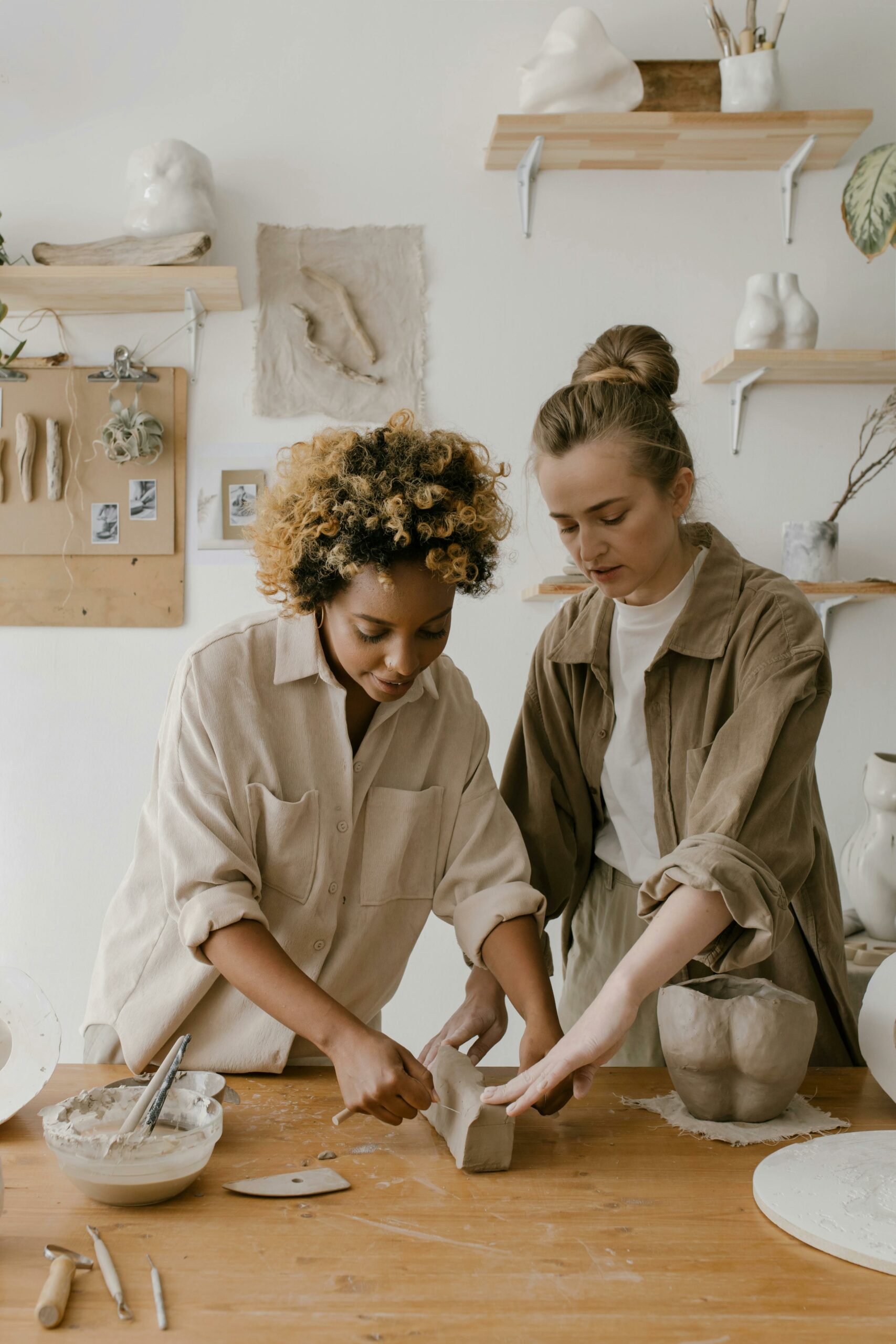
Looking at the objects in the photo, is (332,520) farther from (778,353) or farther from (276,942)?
(778,353)

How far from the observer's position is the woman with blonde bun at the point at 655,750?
1.23m

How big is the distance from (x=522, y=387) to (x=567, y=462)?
138 cm

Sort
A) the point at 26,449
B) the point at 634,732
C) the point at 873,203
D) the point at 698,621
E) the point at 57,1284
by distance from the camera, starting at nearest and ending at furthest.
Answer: the point at 57,1284 < the point at 698,621 < the point at 634,732 < the point at 873,203 < the point at 26,449

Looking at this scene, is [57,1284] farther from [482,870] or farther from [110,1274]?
[482,870]

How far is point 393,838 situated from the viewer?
4.67ft

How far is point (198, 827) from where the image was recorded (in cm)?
127

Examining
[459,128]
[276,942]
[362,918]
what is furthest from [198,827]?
[459,128]

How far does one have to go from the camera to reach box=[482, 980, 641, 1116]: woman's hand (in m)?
1.13

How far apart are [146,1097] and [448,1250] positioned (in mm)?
361

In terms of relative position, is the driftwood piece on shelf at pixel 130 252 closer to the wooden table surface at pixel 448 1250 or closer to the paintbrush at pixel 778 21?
the paintbrush at pixel 778 21

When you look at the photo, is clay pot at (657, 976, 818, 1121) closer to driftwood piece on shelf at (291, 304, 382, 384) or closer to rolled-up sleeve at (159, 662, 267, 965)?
rolled-up sleeve at (159, 662, 267, 965)

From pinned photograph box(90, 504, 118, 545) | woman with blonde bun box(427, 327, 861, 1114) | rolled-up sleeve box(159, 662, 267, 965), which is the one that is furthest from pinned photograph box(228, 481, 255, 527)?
rolled-up sleeve box(159, 662, 267, 965)

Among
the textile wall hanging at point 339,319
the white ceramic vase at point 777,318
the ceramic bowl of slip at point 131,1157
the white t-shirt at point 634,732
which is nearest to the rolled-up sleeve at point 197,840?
the ceramic bowl of slip at point 131,1157

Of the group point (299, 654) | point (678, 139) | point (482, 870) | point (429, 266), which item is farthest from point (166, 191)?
point (482, 870)
